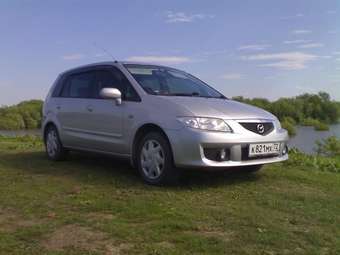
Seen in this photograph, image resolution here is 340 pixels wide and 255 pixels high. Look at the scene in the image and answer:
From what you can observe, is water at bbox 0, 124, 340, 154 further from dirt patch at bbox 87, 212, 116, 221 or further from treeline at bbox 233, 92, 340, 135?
dirt patch at bbox 87, 212, 116, 221

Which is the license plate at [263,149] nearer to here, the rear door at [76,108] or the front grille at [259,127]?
the front grille at [259,127]

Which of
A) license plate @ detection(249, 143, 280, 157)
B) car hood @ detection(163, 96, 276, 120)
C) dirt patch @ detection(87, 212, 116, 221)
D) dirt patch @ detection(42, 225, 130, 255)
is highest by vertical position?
car hood @ detection(163, 96, 276, 120)

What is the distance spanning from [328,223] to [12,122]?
22.7m

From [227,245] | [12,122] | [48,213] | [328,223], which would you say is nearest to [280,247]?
[227,245]

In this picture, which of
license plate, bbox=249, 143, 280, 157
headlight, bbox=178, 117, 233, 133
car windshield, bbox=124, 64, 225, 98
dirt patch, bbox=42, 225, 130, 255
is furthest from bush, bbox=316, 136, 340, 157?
dirt patch, bbox=42, 225, 130, 255

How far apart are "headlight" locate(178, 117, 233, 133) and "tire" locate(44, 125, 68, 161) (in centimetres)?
316

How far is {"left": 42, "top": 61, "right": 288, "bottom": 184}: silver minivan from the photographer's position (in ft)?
16.8

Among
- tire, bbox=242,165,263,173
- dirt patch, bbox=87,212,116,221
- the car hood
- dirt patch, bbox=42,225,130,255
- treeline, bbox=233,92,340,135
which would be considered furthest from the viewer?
treeline, bbox=233,92,340,135

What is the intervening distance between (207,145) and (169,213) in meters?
1.13

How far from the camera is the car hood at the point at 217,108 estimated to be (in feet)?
17.1

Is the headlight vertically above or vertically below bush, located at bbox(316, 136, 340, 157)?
above

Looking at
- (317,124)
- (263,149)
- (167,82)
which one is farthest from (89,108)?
(317,124)

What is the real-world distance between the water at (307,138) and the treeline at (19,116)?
11991 mm

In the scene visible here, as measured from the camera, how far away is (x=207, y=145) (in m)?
5.03
